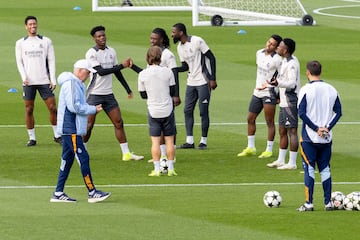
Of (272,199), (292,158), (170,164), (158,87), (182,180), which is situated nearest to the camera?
(272,199)

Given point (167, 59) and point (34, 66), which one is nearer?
point (167, 59)

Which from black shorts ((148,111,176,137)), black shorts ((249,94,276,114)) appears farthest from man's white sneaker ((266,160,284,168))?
black shorts ((148,111,176,137))

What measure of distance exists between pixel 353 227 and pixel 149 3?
35.2 meters

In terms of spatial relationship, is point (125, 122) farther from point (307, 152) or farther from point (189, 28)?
point (189, 28)

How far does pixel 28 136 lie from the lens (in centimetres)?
2397

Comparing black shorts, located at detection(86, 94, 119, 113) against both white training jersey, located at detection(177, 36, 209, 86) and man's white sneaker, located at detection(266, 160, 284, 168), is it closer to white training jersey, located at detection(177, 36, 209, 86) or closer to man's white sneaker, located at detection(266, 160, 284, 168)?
white training jersey, located at detection(177, 36, 209, 86)

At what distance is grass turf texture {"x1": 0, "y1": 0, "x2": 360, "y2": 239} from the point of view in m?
15.8

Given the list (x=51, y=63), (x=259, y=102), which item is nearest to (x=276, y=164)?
(x=259, y=102)

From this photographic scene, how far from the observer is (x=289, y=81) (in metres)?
20.1

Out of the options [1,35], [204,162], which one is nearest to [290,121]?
[204,162]

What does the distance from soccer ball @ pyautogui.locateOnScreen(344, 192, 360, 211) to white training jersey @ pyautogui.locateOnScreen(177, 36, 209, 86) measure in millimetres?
6275

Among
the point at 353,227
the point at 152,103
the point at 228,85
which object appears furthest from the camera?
the point at 228,85

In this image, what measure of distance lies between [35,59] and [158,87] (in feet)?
13.9

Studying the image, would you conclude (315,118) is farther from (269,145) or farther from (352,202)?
(269,145)
